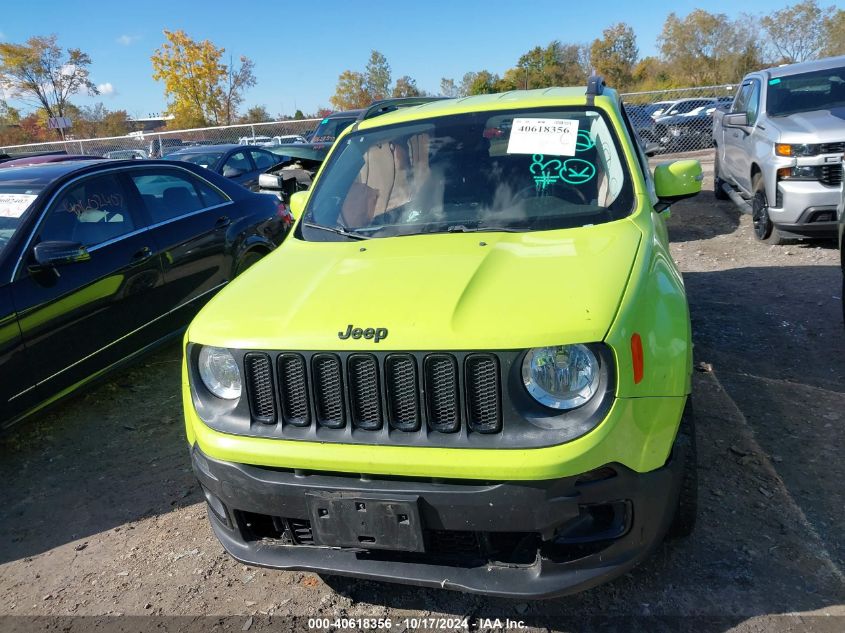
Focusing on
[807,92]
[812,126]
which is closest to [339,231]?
[812,126]

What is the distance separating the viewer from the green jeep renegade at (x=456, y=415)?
2.05 meters

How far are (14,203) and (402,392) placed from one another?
3.57 meters

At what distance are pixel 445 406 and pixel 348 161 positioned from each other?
2119 mm

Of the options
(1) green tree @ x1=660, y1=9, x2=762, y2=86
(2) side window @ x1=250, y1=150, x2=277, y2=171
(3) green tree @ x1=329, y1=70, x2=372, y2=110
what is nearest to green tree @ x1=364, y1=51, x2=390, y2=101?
(3) green tree @ x1=329, y1=70, x2=372, y2=110

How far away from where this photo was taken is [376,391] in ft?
7.17

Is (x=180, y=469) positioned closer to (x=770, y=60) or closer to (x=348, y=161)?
(x=348, y=161)

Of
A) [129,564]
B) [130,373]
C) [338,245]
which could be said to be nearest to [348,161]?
[338,245]

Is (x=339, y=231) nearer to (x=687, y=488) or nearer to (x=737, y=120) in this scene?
(x=687, y=488)

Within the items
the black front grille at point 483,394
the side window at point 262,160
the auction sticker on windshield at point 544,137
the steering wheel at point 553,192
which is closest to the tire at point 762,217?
the auction sticker on windshield at point 544,137

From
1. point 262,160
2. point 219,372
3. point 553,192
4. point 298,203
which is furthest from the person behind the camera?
point 262,160

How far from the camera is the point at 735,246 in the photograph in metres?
7.81

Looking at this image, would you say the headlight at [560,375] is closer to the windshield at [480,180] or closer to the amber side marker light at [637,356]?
the amber side marker light at [637,356]

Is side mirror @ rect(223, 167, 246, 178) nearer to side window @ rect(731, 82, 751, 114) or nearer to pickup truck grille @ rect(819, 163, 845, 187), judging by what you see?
side window @ rect(731, 82, 751, 114)

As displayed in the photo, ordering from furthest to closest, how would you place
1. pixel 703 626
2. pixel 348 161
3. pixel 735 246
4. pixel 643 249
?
pixel 735 246 → pixel 348 161 → pixel 643 249 → pixel 703 626
